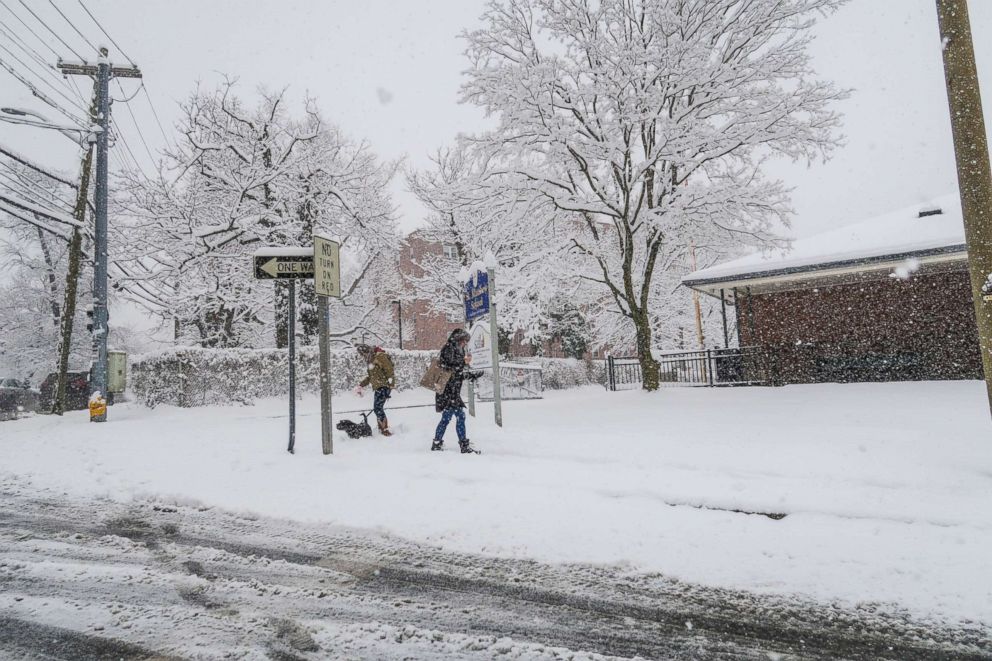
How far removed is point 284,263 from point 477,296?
371 centimetres

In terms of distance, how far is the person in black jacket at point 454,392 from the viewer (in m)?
6.95

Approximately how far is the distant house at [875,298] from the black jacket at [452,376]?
36.1 ft

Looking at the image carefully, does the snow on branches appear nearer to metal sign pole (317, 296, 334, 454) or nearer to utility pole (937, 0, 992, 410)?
metal sign pole (317, 296, 334, 454)

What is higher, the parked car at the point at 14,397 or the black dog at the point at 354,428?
the parked car at the point at 14,397

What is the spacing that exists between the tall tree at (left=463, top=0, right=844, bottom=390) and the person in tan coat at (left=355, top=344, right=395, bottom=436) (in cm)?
684

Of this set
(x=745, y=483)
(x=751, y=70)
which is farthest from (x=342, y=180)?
(x=745, y=483)

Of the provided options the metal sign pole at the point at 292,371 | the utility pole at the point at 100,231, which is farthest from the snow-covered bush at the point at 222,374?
the metal sign pole at the point at 292,371

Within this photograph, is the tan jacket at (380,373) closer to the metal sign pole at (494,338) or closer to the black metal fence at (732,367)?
the metal sign pole at (494,338)

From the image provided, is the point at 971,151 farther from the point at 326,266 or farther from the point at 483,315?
the point at 326,266

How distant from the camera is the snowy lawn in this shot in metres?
3.34

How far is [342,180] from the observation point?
20656 millimetres

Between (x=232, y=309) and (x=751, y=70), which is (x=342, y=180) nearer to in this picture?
(x=232, y=309)

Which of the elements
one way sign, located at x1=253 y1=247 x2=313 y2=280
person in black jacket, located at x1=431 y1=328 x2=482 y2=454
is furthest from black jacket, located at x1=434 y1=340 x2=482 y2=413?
one way sign, located at x1=253 y1=247 x2=313 y2=280

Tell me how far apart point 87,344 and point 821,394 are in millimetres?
36946
